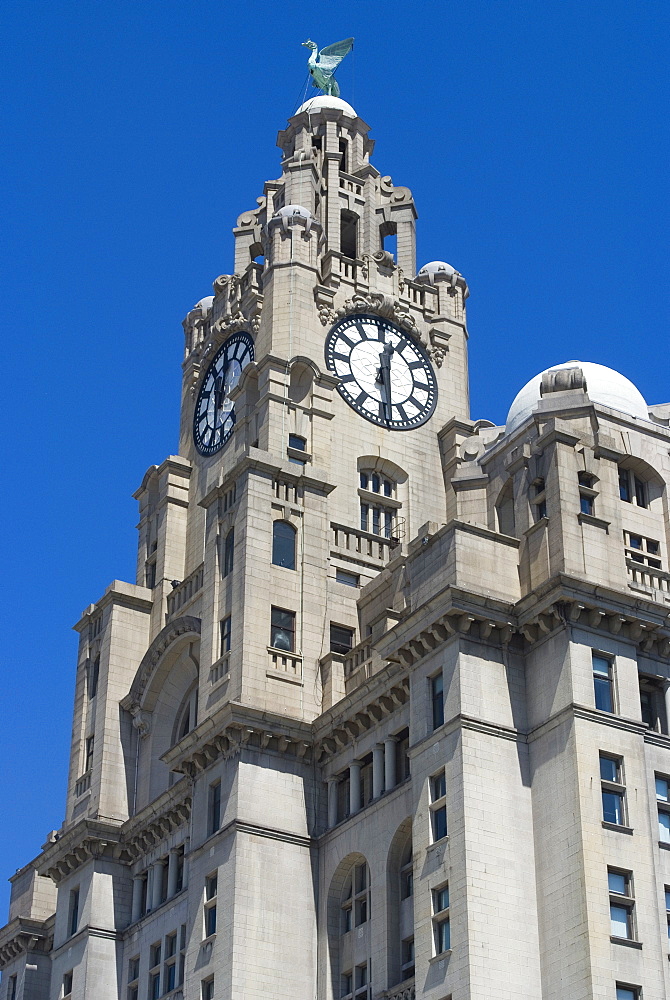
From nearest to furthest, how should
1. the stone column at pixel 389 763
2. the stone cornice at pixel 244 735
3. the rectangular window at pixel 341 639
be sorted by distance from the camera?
the stone column at pixel 389 763 → the stone cornice at pixel 244 735 → the rectangular window at pixel 341 639

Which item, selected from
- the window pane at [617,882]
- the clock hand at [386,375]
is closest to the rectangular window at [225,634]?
the clock hand at [386,375]

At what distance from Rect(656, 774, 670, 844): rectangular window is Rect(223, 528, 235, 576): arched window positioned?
68.5 ft

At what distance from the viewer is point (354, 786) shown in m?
64.2

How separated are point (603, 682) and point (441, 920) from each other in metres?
9.35

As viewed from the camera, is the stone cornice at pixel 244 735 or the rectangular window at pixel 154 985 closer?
the stone cornice at pixel 244 735

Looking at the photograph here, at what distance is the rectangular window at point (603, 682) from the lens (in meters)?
56.4

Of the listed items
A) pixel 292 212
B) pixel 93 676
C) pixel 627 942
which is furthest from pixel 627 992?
pixel 292 212


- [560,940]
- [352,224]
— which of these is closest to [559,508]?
[560,940]

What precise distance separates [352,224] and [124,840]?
34636 millimetres

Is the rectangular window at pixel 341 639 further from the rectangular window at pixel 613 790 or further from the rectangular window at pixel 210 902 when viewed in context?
the rectangular window at pixel 613 790

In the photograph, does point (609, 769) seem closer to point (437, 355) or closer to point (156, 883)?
point (156, 883)

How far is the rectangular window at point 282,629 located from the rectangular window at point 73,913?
54.7 ft

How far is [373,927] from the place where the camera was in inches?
2373

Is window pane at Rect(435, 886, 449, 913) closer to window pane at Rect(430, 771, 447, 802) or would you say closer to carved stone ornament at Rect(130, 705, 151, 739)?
window pane at Rect(430, 771, 447, 802)
